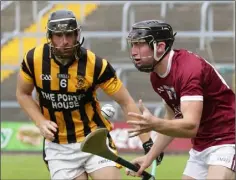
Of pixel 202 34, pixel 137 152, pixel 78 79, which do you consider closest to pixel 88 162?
pixel 78 79

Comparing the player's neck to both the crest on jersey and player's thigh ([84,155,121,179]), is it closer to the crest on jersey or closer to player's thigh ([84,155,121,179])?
the crest on jersey

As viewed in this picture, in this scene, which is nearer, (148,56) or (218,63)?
(148,56)

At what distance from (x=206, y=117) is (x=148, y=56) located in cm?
61

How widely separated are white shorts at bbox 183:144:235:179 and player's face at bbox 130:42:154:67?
782 mm

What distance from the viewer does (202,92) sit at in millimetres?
4129

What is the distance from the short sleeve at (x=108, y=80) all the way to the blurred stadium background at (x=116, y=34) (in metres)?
5.95

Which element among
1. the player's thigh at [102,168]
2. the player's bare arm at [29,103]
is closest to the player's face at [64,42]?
the player's bare arm at [29,103]

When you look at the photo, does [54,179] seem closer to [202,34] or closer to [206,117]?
[206,117]

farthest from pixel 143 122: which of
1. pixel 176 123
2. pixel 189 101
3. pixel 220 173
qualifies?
pixel 220 173

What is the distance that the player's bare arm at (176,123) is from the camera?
356cm

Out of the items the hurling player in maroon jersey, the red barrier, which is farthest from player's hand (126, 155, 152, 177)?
the red barrier

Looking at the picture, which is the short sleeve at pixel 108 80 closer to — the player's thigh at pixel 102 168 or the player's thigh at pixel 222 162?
the player's thigh at pixel 102 168

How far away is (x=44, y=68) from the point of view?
491 cm

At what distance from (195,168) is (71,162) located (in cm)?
85
